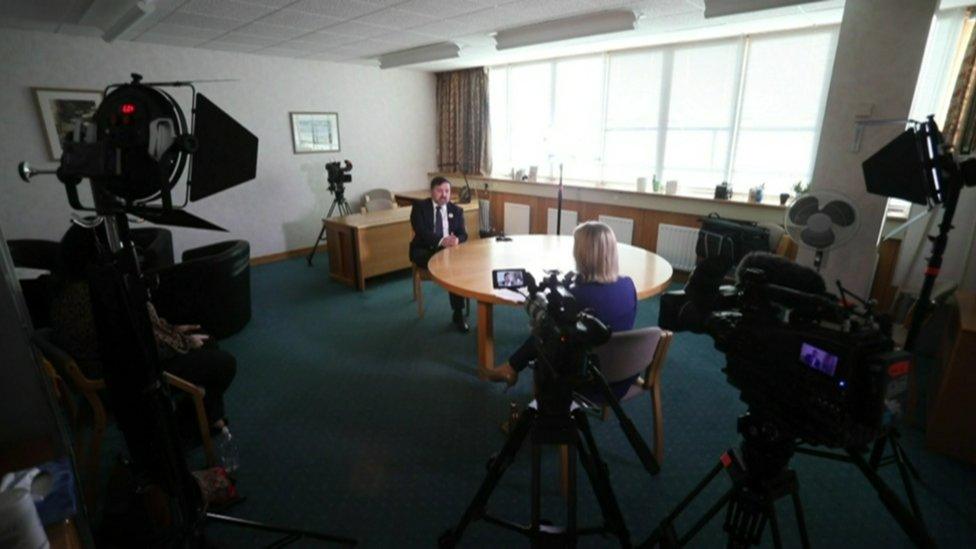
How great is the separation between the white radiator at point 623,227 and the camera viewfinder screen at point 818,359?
160 inches

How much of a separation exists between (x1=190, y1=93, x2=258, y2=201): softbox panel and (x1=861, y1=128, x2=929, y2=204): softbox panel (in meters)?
2.51

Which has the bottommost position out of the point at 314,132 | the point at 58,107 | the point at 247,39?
the point at 314,132

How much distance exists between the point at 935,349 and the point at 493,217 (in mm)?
4705

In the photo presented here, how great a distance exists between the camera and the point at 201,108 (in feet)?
3.44

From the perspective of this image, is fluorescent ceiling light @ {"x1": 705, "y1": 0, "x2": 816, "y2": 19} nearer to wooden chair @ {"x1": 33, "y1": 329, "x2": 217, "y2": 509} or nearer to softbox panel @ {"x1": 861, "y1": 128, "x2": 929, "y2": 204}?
softbox panel @ {"x1": 861, "y1": 128, "x2": 929, "y2": 204}

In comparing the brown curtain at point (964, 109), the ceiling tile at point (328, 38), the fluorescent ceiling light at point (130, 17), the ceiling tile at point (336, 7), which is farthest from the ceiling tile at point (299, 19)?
the brown curtain at point (964, 109)

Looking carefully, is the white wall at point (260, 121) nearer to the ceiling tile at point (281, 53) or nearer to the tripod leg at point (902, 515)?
the ceiling tile at point (281, 53)

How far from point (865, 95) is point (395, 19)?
10.9ft

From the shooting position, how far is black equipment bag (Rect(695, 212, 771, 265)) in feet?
12.3

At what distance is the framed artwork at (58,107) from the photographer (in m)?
3.94

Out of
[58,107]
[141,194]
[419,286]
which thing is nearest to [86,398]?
[141,194]

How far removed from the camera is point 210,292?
3.19 m

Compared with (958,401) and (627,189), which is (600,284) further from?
(627,189)

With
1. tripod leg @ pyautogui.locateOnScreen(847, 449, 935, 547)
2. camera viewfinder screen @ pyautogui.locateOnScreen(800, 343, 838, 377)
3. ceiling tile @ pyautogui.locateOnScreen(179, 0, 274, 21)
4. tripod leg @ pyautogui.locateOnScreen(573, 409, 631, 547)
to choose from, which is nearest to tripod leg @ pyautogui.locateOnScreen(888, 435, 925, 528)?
tripod leg @ pyautogui.locateOnScreen(847, 449, 935, 547)
